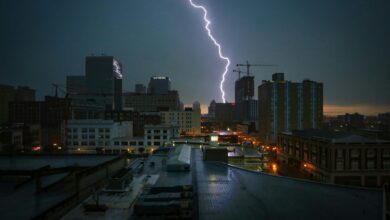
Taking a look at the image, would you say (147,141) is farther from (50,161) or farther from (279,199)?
(279,199)

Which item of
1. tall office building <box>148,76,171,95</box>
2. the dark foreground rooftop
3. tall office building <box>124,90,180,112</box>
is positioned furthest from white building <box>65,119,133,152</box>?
tall office building <box>148,76,171,95</box>

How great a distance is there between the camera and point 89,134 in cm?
5588

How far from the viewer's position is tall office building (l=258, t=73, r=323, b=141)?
241 ft

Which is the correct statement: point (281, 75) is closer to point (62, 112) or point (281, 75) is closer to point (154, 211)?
point (62, 112)

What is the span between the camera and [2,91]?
101m

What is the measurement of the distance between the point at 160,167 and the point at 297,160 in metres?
30.5

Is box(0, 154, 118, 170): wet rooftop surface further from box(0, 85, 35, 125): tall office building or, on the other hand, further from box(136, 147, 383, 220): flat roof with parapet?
box(0, 85, 35, 125): tall office building

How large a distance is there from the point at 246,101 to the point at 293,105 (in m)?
88.2

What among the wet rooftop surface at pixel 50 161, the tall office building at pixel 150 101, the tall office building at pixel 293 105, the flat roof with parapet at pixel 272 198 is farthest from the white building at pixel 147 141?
the tall office building at pixel 150 101

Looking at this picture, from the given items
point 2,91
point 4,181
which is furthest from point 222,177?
point 2,91

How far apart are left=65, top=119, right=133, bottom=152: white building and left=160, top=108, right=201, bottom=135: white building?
95.3ft

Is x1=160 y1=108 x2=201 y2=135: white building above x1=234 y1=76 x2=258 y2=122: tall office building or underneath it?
underneath

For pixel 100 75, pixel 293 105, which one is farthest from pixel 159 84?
pixel 293 105

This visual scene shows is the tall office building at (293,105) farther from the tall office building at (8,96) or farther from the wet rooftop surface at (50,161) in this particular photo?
the tall office building at (8,96)
